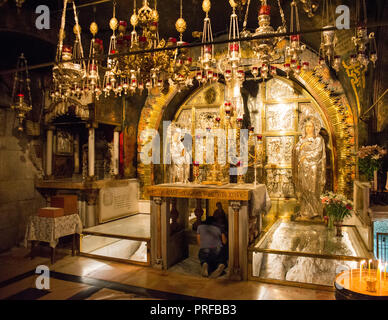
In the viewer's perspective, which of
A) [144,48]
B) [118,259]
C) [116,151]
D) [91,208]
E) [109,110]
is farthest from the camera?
[116,151]

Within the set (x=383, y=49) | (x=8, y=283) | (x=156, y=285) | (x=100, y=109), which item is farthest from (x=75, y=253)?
(x=383, y=49)

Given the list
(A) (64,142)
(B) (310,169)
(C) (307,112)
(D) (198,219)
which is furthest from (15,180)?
(C) (307,112)

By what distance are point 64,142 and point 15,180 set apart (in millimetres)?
1917

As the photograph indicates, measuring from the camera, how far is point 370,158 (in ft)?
21.1

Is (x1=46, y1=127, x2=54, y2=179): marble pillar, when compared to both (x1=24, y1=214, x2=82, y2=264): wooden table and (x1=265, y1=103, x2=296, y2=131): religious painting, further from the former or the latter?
(x1=265, y1=103, x2=296, y2=131): religious painting

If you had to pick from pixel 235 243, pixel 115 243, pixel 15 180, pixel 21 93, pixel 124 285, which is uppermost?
pixel 21 93

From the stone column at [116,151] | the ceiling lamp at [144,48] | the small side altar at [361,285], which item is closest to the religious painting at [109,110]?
the stone column at [116,151]

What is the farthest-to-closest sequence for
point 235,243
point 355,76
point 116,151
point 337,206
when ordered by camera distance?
point 116,151
point 355,76
point 337,206
point 235,243

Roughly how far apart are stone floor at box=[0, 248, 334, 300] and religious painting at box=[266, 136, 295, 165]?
179 inches

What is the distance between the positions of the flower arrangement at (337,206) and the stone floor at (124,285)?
248 centimetres

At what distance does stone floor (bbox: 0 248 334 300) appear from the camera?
4.64 meters

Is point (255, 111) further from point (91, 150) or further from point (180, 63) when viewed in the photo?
Result: point (91, 150)

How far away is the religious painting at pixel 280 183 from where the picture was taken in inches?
341

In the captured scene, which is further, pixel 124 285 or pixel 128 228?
pixel 128 228
